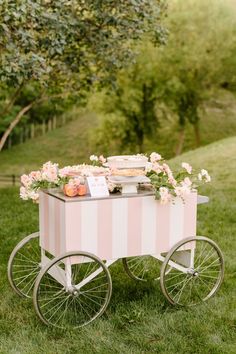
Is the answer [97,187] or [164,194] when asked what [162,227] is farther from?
[97,187]

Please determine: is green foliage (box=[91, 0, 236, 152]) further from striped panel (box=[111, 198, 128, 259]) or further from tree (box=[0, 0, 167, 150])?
striped panel (box=[111, 198, 128, 259])

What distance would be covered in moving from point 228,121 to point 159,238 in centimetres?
2898

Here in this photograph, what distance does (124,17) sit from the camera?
8.76 m

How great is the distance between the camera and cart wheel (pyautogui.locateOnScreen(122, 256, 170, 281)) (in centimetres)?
570

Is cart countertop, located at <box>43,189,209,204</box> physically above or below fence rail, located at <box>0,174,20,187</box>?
above

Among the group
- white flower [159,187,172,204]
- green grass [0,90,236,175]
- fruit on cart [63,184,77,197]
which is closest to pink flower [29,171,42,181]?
fruit on cart [63,184,77,197]

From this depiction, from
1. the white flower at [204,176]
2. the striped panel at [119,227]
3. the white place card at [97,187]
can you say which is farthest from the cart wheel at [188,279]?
the white place card at [97,187]

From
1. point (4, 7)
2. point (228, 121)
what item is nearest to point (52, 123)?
point (228, 121)

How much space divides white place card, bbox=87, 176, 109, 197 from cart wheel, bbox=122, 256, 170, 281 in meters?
1.32

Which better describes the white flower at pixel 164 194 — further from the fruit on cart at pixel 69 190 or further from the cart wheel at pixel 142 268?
the cart wheel at pixel 142 268

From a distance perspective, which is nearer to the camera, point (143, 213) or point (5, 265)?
point (143, 213)

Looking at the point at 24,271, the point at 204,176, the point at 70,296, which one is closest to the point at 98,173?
the point at 204,176

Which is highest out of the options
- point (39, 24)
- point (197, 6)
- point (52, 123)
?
point (197, 6)

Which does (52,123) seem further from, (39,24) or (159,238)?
(159,238)
